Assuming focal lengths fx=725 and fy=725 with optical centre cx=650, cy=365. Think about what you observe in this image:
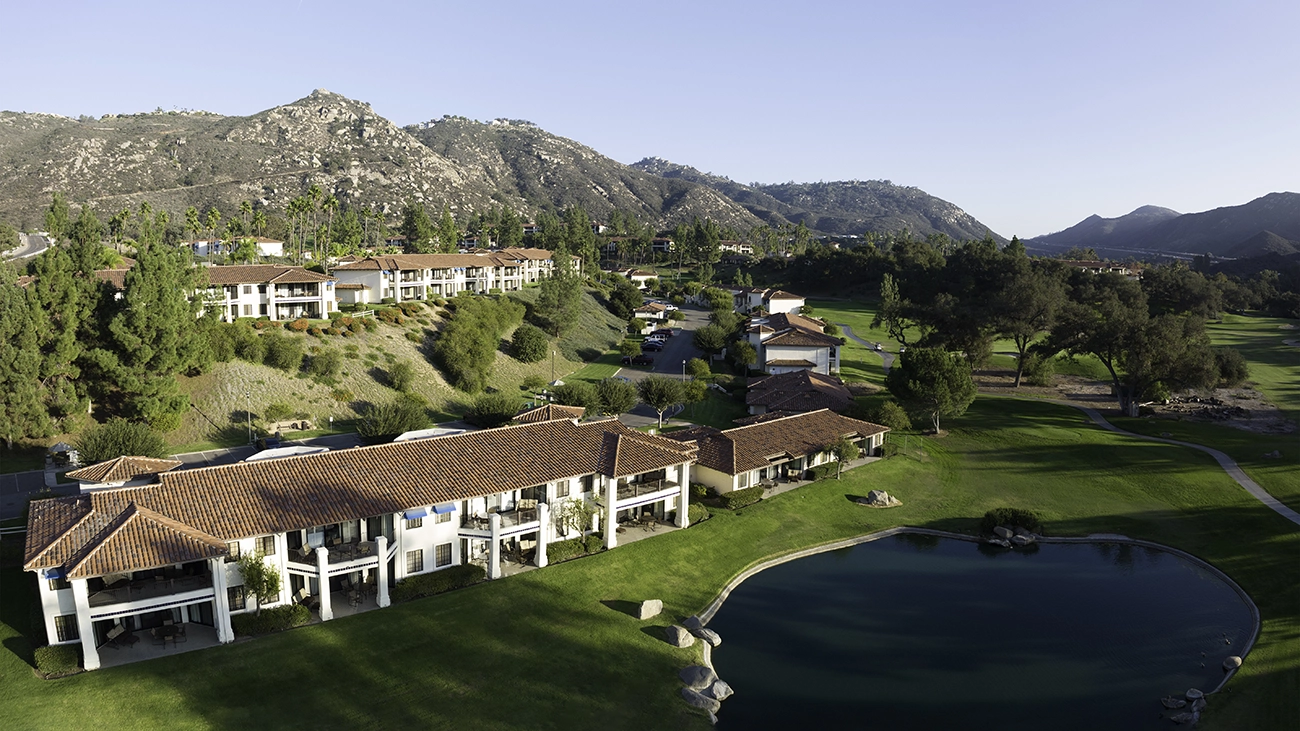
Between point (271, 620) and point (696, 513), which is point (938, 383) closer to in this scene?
point (696, 513)

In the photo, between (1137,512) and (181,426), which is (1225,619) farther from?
(181,426)

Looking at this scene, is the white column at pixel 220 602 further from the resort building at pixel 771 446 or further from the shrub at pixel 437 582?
the resort building at pixel 771 446

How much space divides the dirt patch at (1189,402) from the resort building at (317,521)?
56.4m

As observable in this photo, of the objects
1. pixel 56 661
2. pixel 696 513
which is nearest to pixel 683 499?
pixel 696 513

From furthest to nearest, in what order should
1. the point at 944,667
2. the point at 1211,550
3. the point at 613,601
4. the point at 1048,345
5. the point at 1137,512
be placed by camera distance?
the point at 1048,345
the point at 1137,512
the point at 1211,550
the point at 613,601
the point at 944,667

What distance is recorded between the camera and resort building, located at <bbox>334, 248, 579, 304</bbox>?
9600 cm

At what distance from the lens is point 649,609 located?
35281 millimetres

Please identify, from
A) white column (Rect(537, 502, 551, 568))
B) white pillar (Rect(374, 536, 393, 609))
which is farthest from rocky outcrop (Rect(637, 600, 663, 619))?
white pillar (Rect(374, 536, 393, 609))

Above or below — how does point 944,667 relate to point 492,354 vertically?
below

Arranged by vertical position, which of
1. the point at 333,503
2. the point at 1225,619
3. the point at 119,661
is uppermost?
the point at 333,503

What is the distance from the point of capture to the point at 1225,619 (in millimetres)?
37406

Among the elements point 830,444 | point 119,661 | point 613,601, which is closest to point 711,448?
point 830,444

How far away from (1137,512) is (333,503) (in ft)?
171

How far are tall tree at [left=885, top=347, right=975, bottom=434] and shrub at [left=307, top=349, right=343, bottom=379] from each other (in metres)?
54.1
